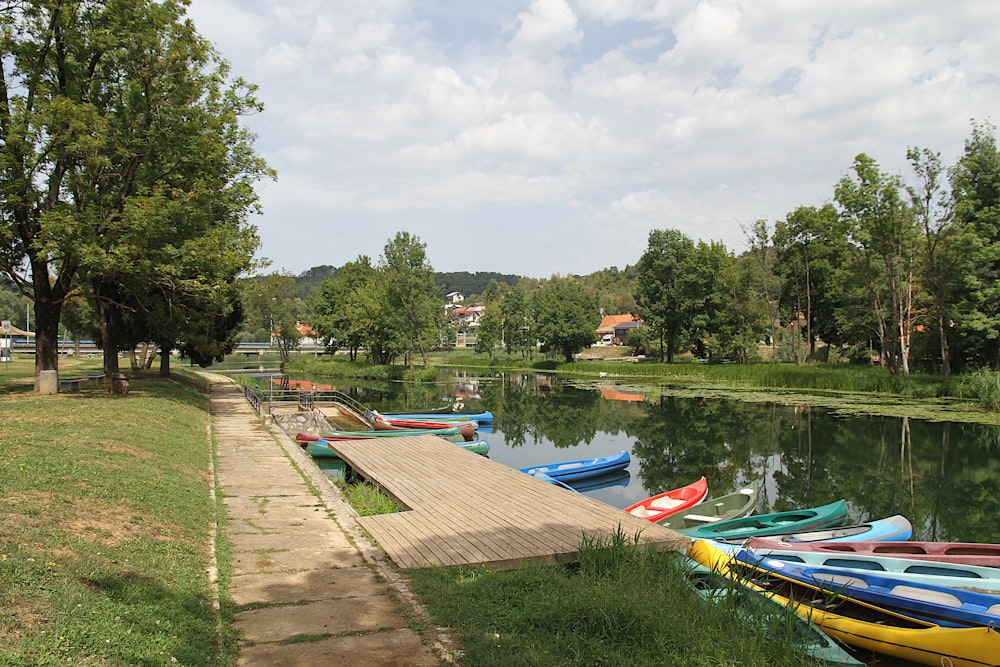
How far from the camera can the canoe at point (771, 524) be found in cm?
977

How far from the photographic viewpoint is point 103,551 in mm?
6047

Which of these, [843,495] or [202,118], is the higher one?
[202,118]

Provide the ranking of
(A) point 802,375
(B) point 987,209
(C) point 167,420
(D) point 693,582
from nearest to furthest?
1. (D) point 693,582
2. (C) point 167,420
3. (B) point 987,209
4. (A) point 802,375

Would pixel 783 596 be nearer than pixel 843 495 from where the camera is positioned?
Yes

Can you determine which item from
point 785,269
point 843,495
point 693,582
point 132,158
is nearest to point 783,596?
point 693,582

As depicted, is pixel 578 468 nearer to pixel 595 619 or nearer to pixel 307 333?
pixel 595 619

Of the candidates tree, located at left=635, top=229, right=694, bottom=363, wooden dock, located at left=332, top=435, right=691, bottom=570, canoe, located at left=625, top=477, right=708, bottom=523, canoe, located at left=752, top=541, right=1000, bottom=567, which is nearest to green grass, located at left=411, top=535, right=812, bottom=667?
wooden dock, located at left=332, top=435, right=691, bottom=570

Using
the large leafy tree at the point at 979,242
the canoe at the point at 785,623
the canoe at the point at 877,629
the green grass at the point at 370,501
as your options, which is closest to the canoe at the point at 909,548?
the canoe at the point at 877,629

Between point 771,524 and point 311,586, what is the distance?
7.22 m

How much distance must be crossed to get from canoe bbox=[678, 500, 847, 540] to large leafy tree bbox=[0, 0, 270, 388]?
15.5 metres

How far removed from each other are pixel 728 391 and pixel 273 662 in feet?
125

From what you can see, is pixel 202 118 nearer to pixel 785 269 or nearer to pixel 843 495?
pixel 843 495

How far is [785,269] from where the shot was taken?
51.6 metres

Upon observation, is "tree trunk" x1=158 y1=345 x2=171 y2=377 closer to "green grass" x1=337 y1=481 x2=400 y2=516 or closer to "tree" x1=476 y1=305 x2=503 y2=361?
"green grass" x1=337 y1=481 x2=400 y2=516
